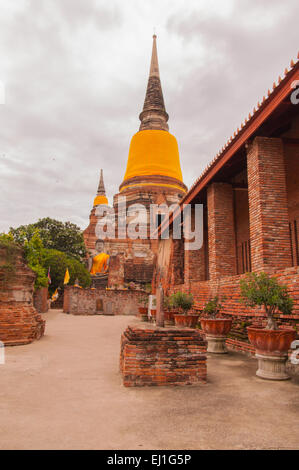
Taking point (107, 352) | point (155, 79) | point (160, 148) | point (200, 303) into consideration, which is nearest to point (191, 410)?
point (107, 352)

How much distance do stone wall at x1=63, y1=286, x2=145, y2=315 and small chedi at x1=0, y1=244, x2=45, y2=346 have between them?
13.0 metres

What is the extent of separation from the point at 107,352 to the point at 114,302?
47.9 ft

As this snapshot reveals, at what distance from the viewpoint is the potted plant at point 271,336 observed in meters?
4.53

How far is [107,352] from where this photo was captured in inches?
269

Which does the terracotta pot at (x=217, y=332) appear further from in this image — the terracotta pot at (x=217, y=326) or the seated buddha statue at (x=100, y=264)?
the seated buddha statue at (x=100, y=264)

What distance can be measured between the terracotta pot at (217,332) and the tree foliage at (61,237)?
25794mm

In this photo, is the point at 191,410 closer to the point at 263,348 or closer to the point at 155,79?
the point at 263,348

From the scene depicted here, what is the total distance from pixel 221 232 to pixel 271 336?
5.37m

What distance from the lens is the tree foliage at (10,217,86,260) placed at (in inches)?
1235

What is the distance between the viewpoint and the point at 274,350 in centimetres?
454

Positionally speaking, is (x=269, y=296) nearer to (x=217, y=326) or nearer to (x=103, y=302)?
(x=217, y=326)

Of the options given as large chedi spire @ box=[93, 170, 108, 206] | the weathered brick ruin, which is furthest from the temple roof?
large chedi spire @ box=[93, 170, 108, 206]
